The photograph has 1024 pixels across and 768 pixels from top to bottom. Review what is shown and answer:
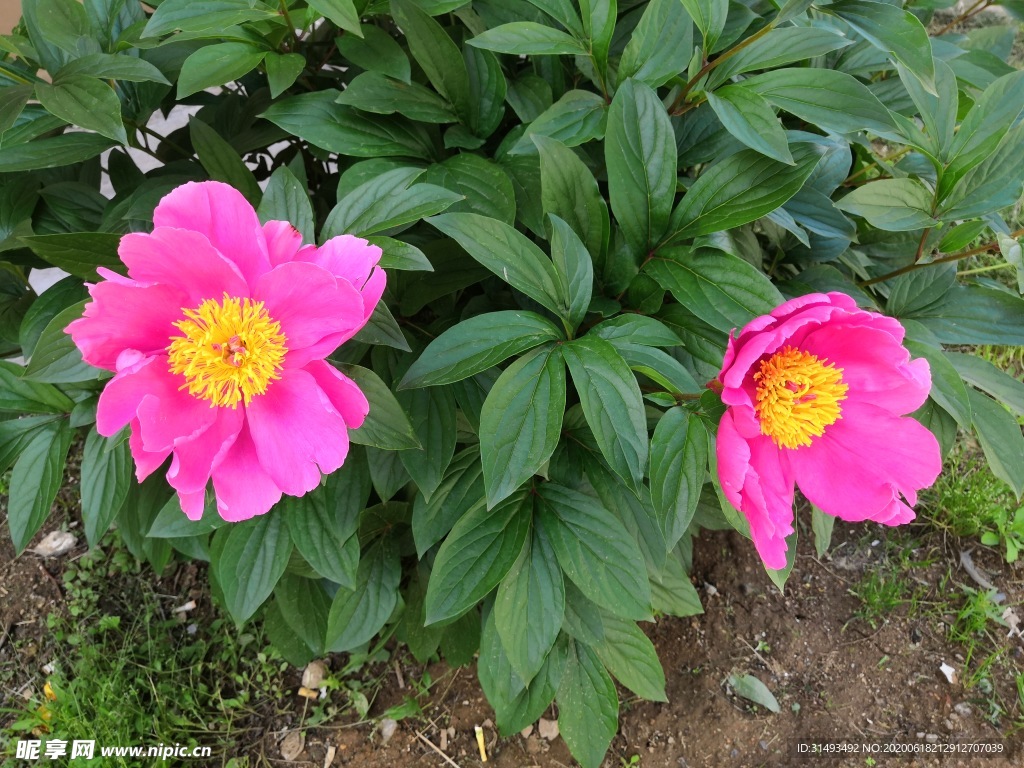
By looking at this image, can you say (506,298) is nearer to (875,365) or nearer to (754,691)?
(875,365)

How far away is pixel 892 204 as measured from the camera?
1.11 meters

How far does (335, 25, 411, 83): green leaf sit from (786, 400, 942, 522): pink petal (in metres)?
0.80

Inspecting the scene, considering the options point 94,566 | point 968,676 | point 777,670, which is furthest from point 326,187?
point 968,676

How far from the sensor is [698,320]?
1.06 m

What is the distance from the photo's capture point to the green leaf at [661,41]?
1.05 m

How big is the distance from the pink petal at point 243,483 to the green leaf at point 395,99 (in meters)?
0.54

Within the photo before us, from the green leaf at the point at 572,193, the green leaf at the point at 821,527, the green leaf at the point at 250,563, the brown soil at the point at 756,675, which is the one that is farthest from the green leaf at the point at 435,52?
the brown soil at the point at 756,675

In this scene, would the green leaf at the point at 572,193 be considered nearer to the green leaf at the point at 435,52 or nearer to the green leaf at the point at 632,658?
the green leaf at the point at 435,52

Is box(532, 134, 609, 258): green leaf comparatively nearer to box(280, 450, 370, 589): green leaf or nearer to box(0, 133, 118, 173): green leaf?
box(280, 450, 370, 589): green leaf

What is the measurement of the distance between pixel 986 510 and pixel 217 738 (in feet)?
6.61

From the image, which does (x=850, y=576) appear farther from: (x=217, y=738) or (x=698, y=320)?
(x=217, y=738)

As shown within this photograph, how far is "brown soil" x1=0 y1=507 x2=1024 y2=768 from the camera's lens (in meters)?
1.64

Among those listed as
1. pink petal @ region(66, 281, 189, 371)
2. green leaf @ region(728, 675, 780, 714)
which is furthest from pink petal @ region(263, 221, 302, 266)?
green leaf @ region(728, 675, 780, 714)

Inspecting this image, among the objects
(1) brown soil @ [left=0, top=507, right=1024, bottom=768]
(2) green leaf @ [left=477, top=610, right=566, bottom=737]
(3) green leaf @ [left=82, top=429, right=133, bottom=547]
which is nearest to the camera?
(3) green leaf @ [left=82, top=429, right=133, bottom=547]
